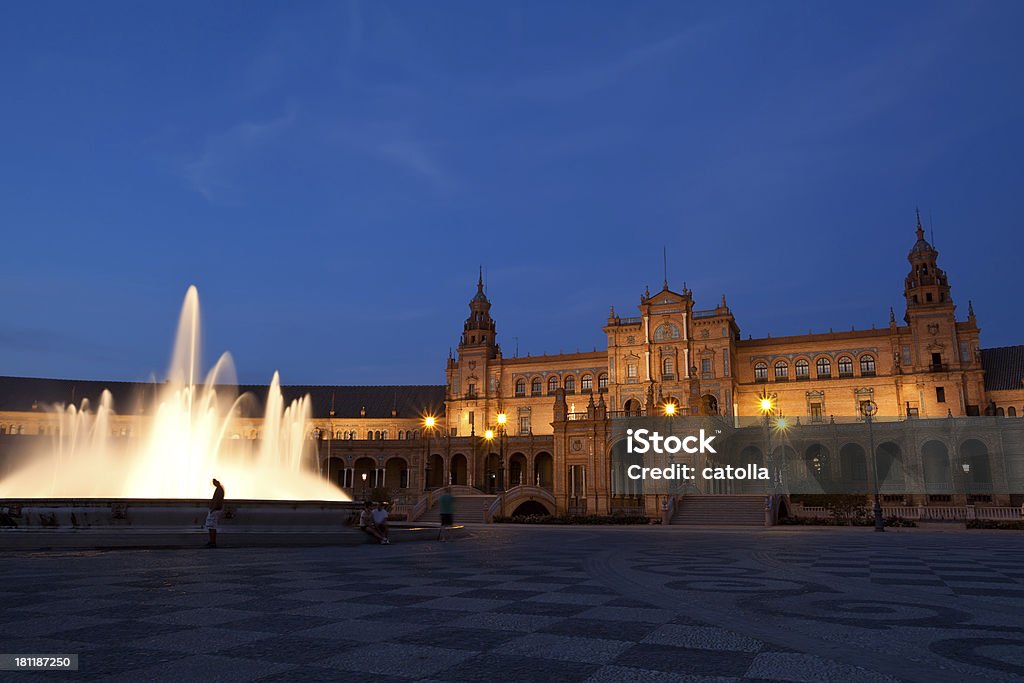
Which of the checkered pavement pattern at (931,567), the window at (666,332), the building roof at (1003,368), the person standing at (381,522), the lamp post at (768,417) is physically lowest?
the checkered pavement pattern at (931,567)

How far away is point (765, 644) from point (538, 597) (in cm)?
406

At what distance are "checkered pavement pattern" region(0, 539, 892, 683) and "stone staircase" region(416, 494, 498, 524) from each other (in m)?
40.2

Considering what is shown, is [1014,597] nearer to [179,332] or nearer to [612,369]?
[179,332]

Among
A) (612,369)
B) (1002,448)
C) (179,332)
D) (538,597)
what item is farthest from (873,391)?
(538,597)

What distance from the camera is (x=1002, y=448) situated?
2581 inches

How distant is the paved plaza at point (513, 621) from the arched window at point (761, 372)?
73.7m

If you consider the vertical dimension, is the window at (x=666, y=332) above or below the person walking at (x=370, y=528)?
above

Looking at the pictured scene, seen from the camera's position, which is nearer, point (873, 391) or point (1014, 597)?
point (1014, 597)

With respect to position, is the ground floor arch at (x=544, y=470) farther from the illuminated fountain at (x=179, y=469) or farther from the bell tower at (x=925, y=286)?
the illuminated fountain at (x=179, y=469)

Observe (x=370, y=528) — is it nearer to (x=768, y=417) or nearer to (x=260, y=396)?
(x=768, y=417)

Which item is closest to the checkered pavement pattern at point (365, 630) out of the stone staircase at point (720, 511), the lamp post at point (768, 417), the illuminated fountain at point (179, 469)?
the illuminated fountain at point (179, 469)

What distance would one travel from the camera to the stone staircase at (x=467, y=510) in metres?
52.9

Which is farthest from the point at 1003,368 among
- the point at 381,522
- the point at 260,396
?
the point at 260,396

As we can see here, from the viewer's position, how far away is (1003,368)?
265 ft
